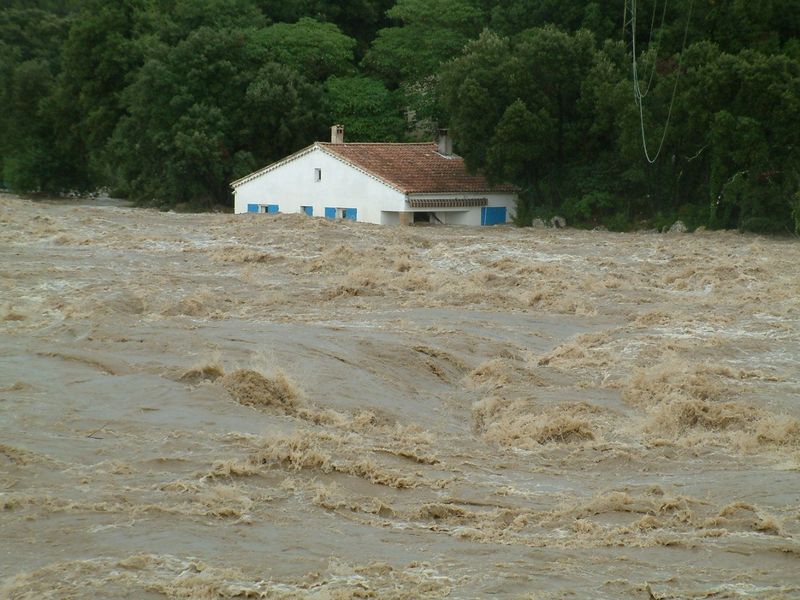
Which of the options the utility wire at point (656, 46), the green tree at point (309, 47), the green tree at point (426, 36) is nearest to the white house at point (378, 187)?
the green tree at point (426, 36)

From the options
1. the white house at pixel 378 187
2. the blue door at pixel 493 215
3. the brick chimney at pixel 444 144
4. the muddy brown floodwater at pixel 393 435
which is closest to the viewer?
the muddy brown floodwater at pixel 393 435

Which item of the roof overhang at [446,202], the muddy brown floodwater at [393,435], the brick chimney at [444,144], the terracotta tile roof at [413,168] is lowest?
the muddy brown floodwater at [393,435]

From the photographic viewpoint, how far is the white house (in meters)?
39.3

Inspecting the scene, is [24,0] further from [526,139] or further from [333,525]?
[333,525]

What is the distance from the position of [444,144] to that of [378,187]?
5.12m

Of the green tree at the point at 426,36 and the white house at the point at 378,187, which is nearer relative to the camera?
the white house at the point at 378,187

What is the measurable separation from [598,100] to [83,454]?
29.0 m

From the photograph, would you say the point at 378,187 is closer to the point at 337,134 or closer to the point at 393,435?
the point at 337,134

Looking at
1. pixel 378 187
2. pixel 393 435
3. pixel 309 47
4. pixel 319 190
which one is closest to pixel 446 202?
pixel 378 187

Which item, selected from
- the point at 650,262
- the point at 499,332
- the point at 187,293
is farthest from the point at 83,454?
the point at 650,262

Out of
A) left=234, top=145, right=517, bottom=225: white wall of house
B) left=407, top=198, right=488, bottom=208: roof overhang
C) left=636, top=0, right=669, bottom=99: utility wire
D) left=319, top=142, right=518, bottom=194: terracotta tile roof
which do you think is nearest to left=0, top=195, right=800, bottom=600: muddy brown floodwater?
left=636, top=0, right=669, bottom=99: utility wire

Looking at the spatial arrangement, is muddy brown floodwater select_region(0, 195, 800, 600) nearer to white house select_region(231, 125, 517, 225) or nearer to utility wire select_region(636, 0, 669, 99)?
utility wire select_region(636, 0, 669, 99)

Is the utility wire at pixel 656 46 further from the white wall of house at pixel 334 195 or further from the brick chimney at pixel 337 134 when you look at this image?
the brick chimney at pixel 337 134

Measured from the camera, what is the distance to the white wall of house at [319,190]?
39.4 metres
